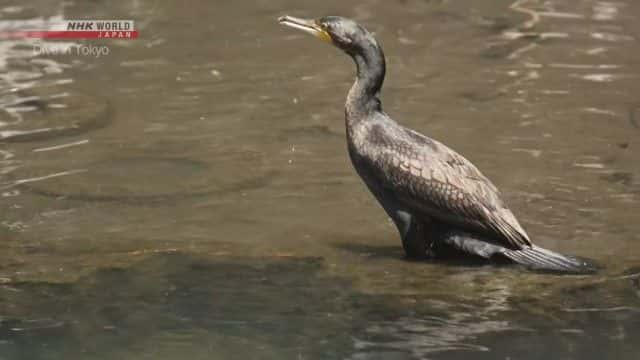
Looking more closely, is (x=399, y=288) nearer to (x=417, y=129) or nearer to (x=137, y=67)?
(x=417, y=129)

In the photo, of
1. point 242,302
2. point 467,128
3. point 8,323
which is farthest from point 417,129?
point 8,323

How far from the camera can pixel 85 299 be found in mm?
7383

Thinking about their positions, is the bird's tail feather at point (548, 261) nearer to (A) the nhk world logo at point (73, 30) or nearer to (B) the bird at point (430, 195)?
(B) the bird at point (430, 195)

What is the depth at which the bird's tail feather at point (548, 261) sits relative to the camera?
7.64 meters

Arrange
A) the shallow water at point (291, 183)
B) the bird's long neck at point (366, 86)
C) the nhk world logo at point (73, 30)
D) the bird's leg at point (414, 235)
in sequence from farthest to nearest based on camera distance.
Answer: the nhk world logo at point (73, 30) → the bird's long neck at point (366, 86) → the bird's leg at point (414, 235) → the shallow water at point (291, 183)

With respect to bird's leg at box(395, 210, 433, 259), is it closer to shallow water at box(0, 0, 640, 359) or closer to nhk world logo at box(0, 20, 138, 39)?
shallow water at box(0, 0, 640, 359)

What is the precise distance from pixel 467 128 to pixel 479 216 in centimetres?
301

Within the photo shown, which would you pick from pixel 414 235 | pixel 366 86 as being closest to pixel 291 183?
pixel 366 86

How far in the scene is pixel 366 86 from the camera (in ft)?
27.3

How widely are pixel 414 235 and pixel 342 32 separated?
126cm

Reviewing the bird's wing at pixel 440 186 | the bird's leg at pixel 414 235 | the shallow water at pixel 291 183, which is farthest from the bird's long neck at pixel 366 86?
the shallow water at pixel 291 183

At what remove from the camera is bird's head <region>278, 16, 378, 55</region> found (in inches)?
330

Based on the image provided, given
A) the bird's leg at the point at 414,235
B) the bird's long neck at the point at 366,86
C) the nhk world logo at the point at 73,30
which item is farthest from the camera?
the nhk world logo at the point at 73,30

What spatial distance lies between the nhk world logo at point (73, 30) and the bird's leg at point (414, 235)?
6635mm
